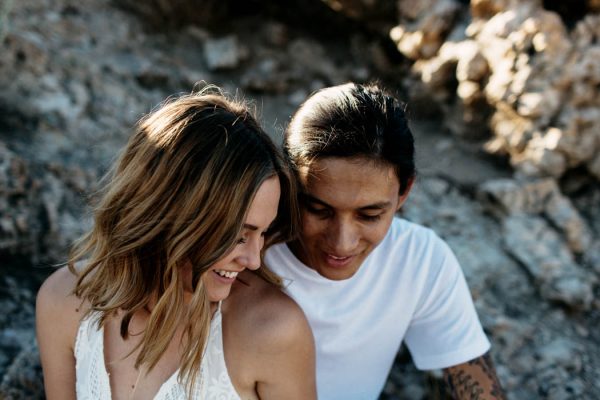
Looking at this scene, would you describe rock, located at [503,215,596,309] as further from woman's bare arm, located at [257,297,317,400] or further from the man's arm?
woman's bare arm, located at [257,297,317,400]

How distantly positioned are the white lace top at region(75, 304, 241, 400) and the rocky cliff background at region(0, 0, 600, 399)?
560mm

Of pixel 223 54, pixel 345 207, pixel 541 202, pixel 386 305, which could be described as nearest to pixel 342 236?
pixel 345 207

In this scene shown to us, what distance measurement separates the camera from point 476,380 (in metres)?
2.72

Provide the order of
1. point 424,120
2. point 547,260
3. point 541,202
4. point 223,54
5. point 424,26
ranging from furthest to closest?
1. point 223,54
2. point 424,120
3. point 424,26
4. point 541,202
5. point 547,260

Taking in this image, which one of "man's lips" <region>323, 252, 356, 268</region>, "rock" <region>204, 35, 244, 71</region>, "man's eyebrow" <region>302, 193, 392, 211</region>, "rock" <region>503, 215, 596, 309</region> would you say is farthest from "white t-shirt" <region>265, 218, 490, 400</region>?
"rock" <region>204, 35, 244, 71</region>

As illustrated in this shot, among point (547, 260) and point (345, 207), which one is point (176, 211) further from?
point (547, 260)

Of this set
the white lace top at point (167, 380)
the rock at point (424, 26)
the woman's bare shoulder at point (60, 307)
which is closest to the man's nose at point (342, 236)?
the white lace top at point (167, 380)

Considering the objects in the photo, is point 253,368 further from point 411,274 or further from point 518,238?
point 518,238

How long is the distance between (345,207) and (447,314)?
2.66 ft

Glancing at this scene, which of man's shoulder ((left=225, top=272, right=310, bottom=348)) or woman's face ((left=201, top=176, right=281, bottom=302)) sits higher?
woman's face ((left=201, top=176, right=281, bottom=302))

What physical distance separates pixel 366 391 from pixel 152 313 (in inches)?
50.0

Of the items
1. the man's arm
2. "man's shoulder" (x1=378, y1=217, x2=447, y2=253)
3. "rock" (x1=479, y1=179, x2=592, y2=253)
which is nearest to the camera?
the man's arm

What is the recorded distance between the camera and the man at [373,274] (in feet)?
7.75

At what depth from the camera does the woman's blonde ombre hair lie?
191 centimetres
